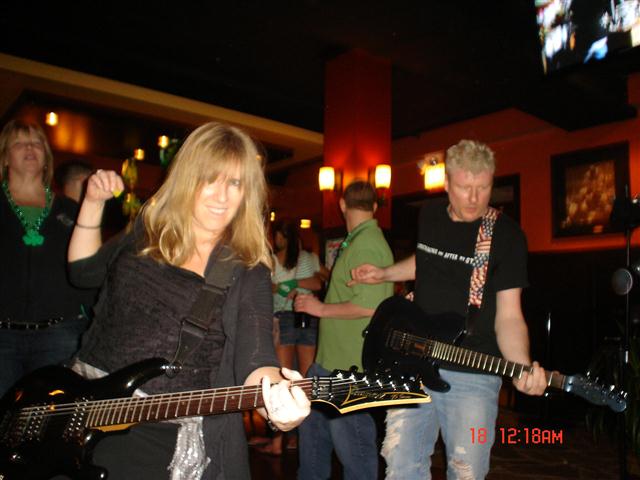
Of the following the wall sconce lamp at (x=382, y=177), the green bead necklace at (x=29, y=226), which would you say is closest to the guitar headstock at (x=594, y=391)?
the green bead necklace at (x=29, y=226)

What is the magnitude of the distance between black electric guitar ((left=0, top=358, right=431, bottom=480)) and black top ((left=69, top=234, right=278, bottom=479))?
7 centimetres

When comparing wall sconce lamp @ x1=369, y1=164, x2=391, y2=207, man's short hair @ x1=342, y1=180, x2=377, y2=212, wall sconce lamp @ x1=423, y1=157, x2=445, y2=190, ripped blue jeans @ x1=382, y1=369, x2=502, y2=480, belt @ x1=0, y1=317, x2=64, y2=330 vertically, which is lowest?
ripped blue jeans @ x1=382, y1=369, x2=502, y2=480

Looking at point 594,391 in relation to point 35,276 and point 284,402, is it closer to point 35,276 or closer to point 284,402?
point 284,402

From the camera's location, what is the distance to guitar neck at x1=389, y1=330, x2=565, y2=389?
95.2 inches

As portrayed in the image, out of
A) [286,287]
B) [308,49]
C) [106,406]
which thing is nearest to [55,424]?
[106,406]

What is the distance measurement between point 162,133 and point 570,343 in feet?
30.3

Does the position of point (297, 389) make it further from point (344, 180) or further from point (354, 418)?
point (344, 180)

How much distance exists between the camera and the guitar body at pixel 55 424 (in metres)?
1.60

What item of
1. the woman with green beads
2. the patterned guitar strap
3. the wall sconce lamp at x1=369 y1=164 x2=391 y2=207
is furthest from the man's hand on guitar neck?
the wall sconce lamp at x1=369 y1=164 x2=391 y2=207

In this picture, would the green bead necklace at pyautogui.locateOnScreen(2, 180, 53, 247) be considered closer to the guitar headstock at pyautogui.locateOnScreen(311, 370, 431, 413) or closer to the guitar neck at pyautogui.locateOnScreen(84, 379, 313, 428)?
the guitar neck at pyautogui.locateOnScreen(84, 379, 313, 428)

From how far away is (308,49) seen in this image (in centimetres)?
736

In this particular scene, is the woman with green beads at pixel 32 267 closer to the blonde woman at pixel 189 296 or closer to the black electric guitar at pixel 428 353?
the blonde woman at pixel 189 296

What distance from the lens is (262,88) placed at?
29.2 ft

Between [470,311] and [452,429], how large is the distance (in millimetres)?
574
